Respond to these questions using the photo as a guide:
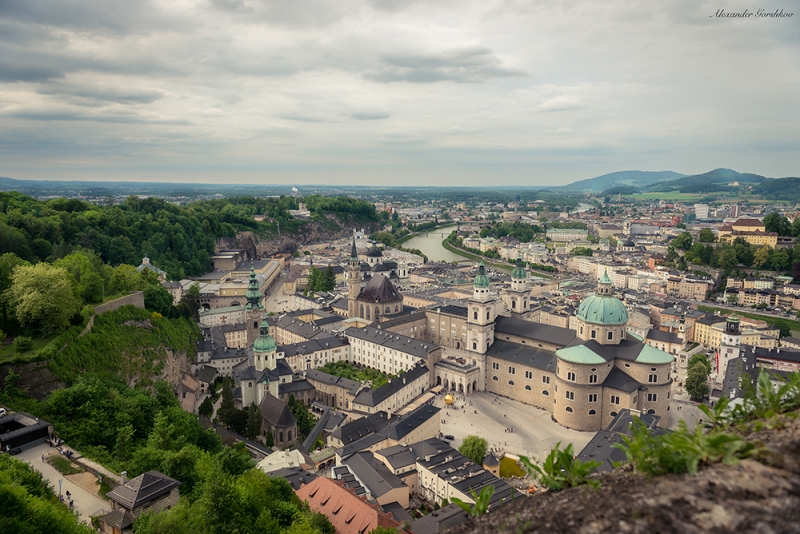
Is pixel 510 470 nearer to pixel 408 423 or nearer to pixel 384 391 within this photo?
pixel 408 423

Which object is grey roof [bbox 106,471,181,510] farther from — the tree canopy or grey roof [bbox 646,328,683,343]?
grey roof [bbox 646,328,683,343]

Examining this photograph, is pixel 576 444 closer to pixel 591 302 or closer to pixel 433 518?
pixel 591 302

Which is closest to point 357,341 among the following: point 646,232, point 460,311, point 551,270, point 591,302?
point 460,311

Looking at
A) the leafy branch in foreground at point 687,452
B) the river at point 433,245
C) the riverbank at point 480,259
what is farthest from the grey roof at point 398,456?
the river at point 433,245

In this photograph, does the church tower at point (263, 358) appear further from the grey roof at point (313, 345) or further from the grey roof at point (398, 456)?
the grey roof at point (398, 456)

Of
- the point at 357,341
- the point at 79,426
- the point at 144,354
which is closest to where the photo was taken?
the point at 79,426

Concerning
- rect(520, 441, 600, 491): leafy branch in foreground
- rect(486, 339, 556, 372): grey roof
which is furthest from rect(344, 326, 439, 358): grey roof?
rect(520, 441, 600, 491): leafy branch in foreground
